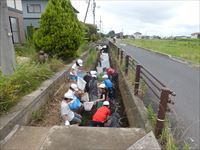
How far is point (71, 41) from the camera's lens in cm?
919

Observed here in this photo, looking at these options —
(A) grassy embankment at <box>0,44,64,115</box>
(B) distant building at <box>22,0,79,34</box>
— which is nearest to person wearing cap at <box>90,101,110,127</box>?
(A) grassy embankment at <box>0,44,64,115</box>

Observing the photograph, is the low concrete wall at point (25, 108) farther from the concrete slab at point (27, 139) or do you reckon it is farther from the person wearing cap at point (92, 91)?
the person wearing cap at point (92, 91)

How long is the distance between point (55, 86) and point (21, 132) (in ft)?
10.0

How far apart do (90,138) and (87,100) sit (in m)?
4.20

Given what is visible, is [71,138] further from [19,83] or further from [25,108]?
[19,83]

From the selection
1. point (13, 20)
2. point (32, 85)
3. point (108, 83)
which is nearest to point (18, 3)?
point (13, 20)

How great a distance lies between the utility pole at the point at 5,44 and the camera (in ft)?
13.8

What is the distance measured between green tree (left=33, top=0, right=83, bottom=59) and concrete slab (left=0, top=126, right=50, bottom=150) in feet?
19.5

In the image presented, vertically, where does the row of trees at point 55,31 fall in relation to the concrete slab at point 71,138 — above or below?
above

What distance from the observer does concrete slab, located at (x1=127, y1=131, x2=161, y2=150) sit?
282 centimetres

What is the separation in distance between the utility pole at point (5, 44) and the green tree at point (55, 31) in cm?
429

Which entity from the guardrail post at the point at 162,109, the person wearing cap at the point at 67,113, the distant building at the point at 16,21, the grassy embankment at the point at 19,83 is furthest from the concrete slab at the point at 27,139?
the distant building at the point at 16,21

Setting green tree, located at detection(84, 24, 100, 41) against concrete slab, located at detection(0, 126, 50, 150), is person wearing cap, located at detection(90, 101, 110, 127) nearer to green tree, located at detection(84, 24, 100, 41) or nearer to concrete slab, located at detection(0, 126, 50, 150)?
concrete slab, located at detection(0, 126, 50, 150)

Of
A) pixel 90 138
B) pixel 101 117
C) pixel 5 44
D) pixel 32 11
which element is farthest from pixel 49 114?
pixel 32 11
